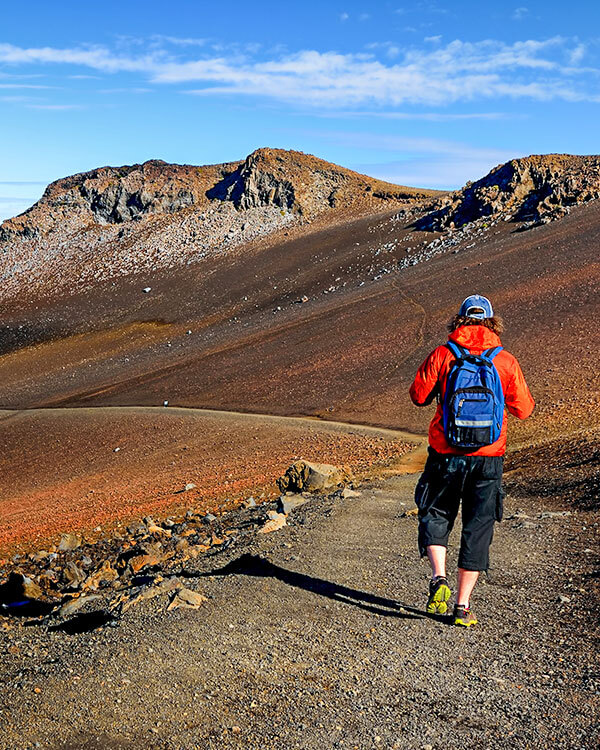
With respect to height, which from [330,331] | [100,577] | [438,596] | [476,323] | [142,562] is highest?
[476,323]

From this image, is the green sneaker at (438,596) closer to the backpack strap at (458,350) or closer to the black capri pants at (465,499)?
the black capri pants at (465,499)

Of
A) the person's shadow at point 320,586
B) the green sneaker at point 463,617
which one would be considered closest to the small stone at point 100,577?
the person's shadow at point 320,586

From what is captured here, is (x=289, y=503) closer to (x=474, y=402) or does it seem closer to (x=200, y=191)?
(x=474, y=402)

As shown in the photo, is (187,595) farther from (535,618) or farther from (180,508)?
(180,508)

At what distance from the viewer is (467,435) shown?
16.1 ft

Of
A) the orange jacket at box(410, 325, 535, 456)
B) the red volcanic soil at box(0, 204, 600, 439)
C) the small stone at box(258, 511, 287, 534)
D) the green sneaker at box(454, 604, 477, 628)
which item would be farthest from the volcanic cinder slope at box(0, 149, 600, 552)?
the orange jacket at box(410, 325, 535, 456)

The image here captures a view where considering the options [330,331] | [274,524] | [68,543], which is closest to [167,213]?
[330,331]

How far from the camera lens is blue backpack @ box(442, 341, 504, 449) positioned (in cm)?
487

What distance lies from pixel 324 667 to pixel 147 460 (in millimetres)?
18332

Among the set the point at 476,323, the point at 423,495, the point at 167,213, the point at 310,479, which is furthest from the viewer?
the point at 167,213

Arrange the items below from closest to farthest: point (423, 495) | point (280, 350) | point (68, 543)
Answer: point (423, 495)
point (68, 543)
point (280, 350)

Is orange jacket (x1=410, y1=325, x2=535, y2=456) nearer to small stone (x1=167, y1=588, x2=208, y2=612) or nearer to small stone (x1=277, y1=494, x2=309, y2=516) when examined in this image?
small stone (x1=167, y1=588, x2=208, y2=612)

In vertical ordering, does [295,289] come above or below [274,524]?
above

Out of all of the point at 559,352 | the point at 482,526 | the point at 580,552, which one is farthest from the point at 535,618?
the point at 559,352
